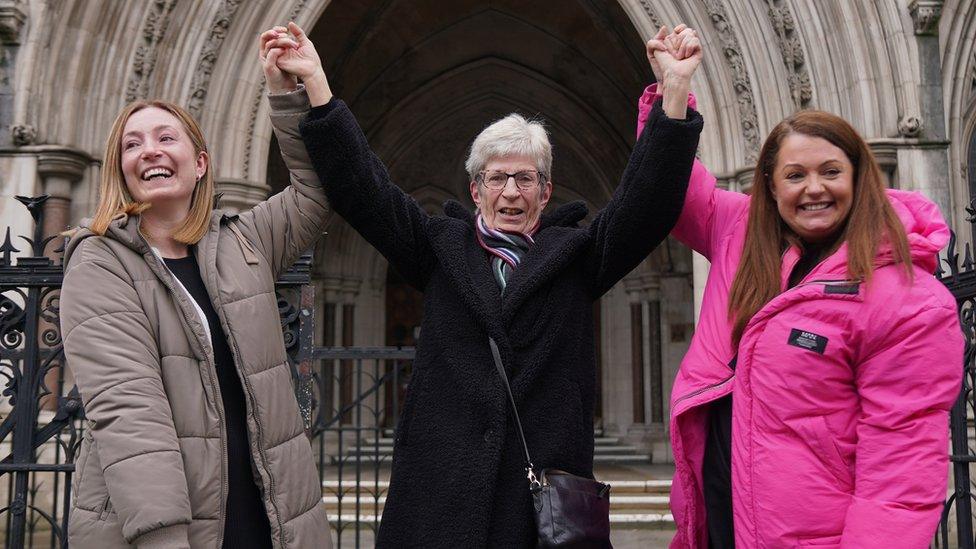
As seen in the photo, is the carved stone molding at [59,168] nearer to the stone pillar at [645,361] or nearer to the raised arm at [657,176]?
the raised arm at [657,176]

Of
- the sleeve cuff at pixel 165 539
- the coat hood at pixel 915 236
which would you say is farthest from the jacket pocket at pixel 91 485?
the coat hood at pixel 915 236

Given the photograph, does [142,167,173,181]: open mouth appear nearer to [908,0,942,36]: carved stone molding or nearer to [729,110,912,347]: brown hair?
[729,110,912,347]: brown hair

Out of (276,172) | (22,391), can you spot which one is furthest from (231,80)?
(22,391)

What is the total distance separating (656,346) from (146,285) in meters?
10.9

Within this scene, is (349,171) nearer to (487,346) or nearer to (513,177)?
(513,177)

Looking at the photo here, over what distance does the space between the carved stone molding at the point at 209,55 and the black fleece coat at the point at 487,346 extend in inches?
233

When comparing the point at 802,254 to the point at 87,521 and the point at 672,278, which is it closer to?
the point at 87,521

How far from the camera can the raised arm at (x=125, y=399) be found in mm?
1545

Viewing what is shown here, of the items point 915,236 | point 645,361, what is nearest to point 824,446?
point 915,236

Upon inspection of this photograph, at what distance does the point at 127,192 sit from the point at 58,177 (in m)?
5.60

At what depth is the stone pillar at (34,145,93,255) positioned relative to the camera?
668 cm

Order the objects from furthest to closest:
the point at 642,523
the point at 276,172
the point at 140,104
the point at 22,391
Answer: the point at 276,172, the point at 642,523, the point at 22,391, the point at 140,104

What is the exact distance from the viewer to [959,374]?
5.02 feet

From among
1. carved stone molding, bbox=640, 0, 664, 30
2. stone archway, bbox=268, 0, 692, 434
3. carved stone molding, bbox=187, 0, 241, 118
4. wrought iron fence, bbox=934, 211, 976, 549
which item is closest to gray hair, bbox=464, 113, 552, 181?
wrought iron fence, bbox=934, 211, 976, 549
